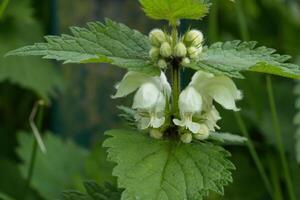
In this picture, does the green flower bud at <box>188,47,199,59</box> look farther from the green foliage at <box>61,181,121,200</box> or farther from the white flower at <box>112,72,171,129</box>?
the green foliage at <box>61,181,121,200</box>

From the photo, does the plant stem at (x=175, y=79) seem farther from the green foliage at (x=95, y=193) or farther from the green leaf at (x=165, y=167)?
the green foliage at (x=95, y=193)

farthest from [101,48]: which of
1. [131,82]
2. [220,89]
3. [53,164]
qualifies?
[53,164]

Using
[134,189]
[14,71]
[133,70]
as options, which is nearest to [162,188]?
[134,189]

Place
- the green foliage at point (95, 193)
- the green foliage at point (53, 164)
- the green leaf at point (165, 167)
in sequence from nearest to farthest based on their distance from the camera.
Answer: the green leaf at point (165, 167), the green foliage at point (95, 193), the green foliage at point (53, 164)

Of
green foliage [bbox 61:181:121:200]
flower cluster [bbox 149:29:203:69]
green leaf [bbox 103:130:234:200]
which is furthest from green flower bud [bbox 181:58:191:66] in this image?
green foliage [bbox 61:181:121:200]

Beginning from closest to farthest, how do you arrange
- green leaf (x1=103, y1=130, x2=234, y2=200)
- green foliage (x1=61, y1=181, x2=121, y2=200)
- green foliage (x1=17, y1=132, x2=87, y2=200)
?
green leaf (x1=103, y1=130, x2=234, y2=200), green foliage (x1=61, y1=181, x2=121, y2=200), green foliage (x1=17, y1=132, x2=87, y2=200)

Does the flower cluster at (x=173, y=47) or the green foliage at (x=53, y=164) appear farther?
the green foliage at (x=53, y=164)

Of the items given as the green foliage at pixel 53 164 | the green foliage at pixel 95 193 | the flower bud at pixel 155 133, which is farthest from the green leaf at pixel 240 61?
the green foliage at pixel 53 164
